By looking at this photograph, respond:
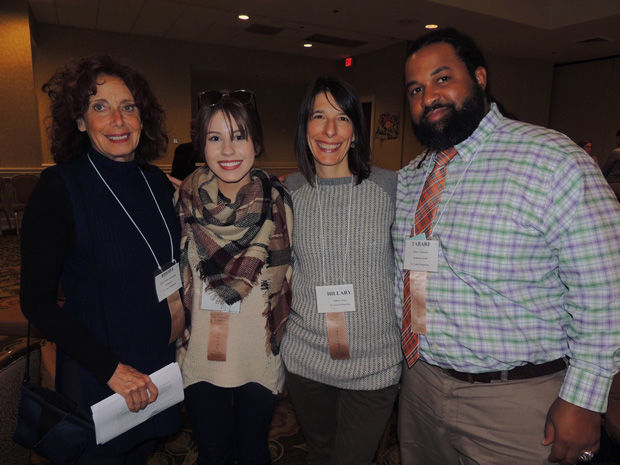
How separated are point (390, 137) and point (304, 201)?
9.12 meters

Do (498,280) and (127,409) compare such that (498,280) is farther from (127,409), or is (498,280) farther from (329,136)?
(127,409)

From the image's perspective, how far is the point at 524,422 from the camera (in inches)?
49.2

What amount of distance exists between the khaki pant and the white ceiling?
6.48 metres

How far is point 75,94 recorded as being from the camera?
1.35 metres

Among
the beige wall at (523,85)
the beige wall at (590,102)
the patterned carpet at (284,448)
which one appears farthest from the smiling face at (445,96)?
the beige wall at (590,102)

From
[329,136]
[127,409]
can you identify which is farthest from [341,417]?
[329,136]

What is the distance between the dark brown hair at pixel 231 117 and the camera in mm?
1583

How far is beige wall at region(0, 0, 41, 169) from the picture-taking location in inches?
271

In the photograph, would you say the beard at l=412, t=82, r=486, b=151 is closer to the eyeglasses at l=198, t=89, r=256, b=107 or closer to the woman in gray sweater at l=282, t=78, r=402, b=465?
the woman in gray sweater at l=282, t=78, r=402, b=465

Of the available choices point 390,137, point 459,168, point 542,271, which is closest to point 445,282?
point 542,271

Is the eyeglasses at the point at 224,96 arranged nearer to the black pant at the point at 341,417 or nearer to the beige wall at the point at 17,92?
the black pant at the point at 341,417

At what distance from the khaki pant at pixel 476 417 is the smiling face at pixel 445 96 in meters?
0.80

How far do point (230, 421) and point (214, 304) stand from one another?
0.47 meters

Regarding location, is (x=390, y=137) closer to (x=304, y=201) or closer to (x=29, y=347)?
(x=304, y=201)
